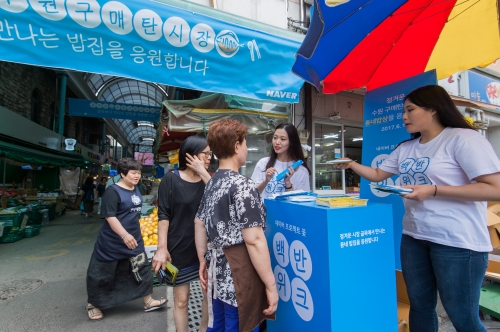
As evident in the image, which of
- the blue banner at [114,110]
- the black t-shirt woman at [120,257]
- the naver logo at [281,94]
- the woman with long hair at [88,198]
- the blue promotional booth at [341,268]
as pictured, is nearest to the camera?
the blue promotional booth at [341,268]

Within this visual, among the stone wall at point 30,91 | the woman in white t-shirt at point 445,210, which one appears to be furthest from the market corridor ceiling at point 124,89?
the woman in white t-shirt at point 445,210

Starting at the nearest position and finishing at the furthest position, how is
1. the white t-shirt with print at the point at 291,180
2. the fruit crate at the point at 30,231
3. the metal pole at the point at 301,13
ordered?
1. the white t-shirt with print at the point at 291,180
2. the metal pole at the point at 301,13
3. the fruit crate at the point at 30,231

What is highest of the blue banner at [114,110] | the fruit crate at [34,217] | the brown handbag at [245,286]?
the blue banner at [114,110]

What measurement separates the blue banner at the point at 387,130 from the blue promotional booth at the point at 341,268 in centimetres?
141

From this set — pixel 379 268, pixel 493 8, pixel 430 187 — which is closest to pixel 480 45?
pixel 493 8

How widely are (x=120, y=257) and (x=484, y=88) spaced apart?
10261 millimetres

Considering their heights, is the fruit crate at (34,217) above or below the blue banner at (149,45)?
below

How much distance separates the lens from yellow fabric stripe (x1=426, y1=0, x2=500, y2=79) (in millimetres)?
2156

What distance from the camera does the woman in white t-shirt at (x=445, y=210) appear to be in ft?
4.95

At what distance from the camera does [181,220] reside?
2.24m

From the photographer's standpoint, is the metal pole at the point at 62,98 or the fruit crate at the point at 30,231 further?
the metal pole at the point at 62,98

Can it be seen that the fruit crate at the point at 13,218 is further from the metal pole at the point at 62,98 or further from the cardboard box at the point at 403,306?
the cardboard box at the point at 403,306

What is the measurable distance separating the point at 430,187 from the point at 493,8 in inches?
69.6

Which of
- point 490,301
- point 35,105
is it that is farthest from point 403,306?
point 35,105
